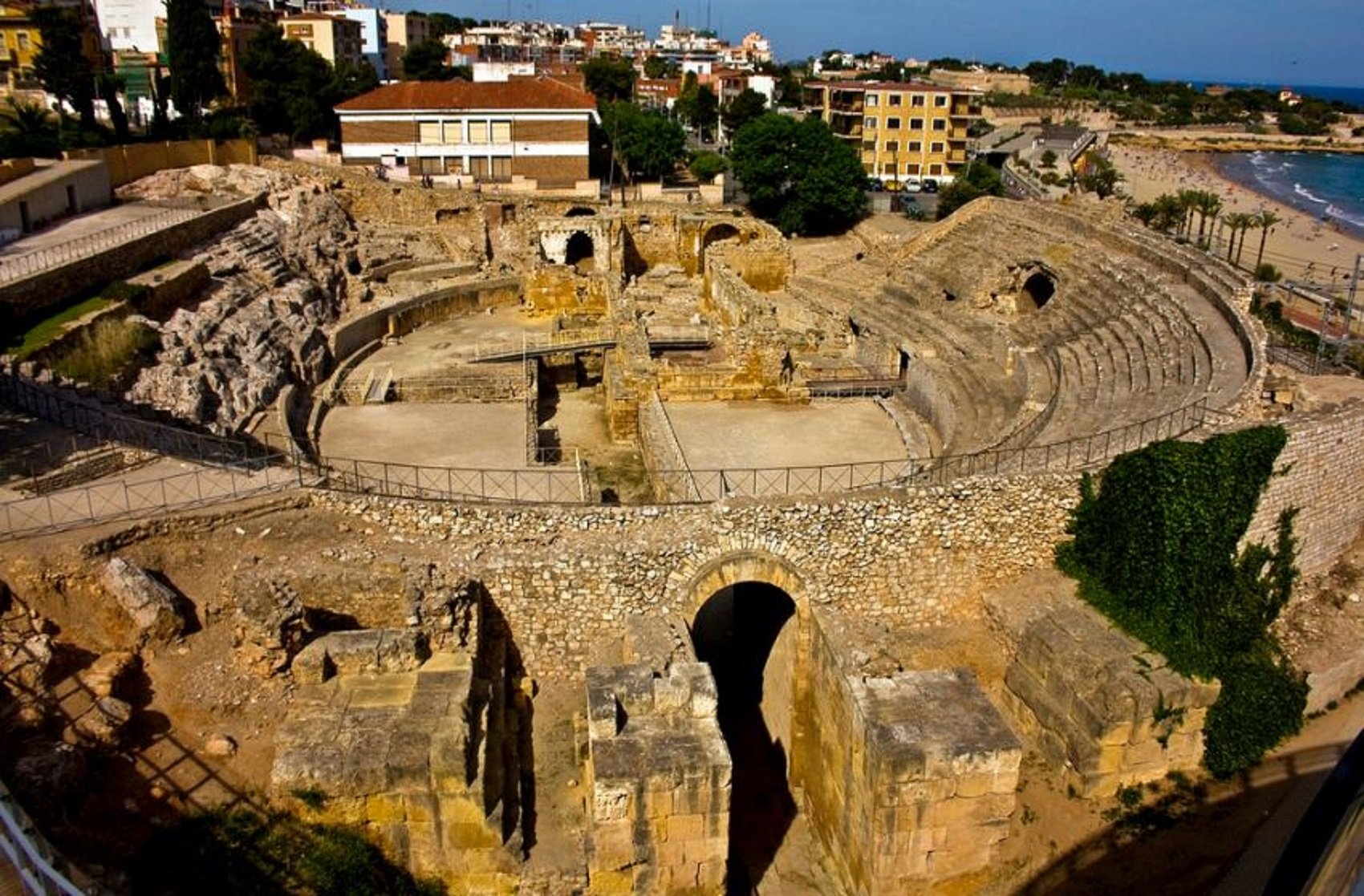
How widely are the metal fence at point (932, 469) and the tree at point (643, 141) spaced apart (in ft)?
120

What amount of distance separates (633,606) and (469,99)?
37735 mm

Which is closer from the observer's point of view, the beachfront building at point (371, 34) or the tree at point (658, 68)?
the beachfront building at point (371, 34)

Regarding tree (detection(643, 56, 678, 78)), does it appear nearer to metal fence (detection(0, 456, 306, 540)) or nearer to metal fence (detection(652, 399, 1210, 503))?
metal fence (detection(652, 399, 1210, 503))

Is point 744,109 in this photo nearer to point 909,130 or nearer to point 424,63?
point 909,130

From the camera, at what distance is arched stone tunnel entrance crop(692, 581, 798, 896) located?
15383 mm

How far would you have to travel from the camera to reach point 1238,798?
14.2 meters

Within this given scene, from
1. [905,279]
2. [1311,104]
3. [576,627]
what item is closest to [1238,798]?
[576,627]

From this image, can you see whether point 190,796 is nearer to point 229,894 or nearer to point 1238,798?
point 229,894

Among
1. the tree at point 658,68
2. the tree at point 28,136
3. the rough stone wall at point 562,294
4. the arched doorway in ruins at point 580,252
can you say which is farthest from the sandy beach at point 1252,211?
the tree at point 658,68

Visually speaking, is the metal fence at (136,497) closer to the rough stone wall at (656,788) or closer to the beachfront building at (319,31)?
the rough stone wall at (656,788)

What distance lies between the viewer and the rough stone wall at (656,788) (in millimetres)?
11734

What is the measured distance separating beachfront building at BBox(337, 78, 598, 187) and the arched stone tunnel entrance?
1247 inches

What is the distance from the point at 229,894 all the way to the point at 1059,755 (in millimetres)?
10401

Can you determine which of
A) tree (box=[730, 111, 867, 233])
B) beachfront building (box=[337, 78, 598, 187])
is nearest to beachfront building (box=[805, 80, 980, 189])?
tree (box=[730, 111, 867, 233])
